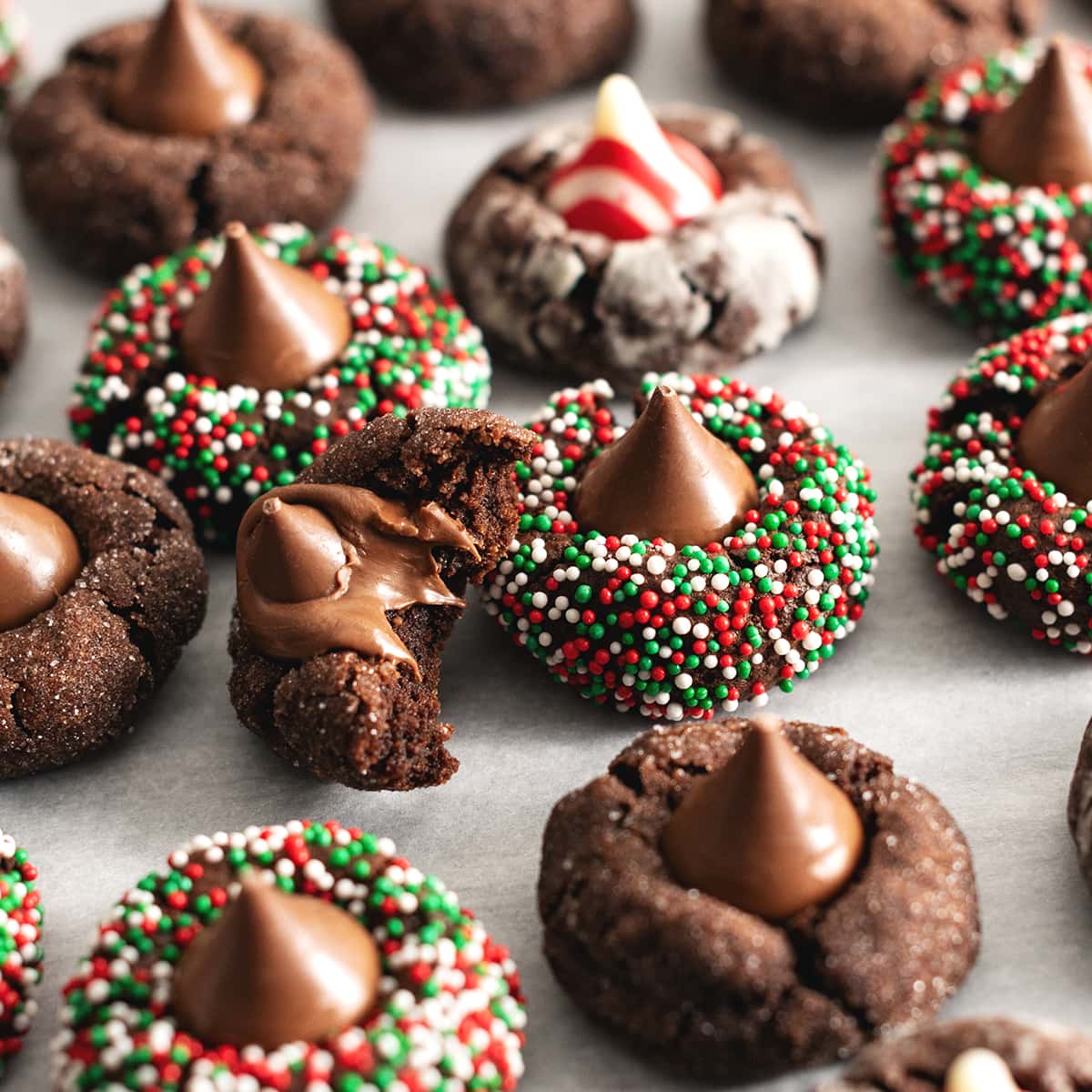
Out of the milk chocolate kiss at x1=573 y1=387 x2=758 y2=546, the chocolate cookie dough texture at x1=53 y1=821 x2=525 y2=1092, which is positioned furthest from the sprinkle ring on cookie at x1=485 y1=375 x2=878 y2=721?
the chocolate cookie dough texture at x1=53 y1=821 x2=525 y2=1092

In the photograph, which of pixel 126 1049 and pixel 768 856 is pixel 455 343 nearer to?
pixel 768 856

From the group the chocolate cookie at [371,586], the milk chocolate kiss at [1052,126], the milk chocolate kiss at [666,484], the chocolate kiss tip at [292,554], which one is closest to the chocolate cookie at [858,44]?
the milk chocolate kiss at [1052,126]

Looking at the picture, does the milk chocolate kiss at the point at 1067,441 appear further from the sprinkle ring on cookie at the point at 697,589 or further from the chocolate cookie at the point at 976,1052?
the chocolate cookie at the point at 976,1052

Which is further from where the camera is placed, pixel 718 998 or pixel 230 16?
pixel 230 16

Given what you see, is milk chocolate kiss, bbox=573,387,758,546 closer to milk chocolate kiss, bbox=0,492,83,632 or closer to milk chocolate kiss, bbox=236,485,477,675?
milk chocolate kiss, bbox=236,485,477,675

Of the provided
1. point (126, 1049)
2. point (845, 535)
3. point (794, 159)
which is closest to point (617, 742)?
point (845, 535)

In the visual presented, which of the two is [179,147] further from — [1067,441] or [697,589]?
[1067,441]
